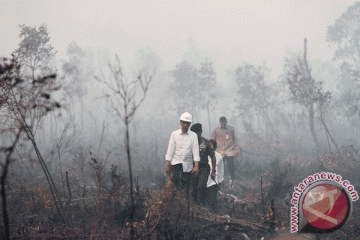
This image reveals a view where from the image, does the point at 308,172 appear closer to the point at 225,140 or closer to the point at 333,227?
the point at 225,140

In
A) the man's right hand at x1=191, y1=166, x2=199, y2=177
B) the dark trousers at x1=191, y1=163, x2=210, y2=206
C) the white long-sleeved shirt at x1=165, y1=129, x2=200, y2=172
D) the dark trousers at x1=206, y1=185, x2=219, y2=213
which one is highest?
the white long-sleeved shirt at x1=165, y1=129, x2=200, y2=172

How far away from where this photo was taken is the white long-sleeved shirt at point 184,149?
427 centimetres

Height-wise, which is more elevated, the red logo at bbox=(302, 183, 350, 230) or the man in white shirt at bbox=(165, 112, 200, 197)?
the man in white shirt at bbox=(165, 112, 200, 197)

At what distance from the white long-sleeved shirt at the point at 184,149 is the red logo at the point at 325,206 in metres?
1.92

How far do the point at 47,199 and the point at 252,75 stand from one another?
21.2m

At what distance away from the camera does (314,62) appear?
65.4m

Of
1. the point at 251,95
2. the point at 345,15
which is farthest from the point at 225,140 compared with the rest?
the point at 345,15

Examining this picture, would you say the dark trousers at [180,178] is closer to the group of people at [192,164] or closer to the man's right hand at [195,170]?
the group of people at [192,164]

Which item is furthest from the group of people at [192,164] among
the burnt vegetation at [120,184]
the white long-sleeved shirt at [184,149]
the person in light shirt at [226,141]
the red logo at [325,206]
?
the person in light shirt at [226,141]

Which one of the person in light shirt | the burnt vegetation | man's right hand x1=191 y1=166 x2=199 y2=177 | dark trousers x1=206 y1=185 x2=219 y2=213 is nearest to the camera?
the burnt vegetation

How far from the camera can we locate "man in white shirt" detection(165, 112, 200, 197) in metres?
4.25

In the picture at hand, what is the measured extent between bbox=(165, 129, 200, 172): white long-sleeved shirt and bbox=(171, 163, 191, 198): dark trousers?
88mm

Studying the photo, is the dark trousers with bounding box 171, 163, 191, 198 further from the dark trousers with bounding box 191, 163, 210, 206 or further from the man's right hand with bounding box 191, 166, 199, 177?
the man's right hand with bounding box 191, 166, 199, 177

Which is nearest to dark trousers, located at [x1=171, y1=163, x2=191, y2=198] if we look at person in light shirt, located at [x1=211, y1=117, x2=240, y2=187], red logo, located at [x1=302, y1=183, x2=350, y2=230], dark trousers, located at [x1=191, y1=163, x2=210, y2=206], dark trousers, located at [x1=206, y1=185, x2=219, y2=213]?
dark trousers, located at [x1=191, y1=163, x2=210, y2=206]
